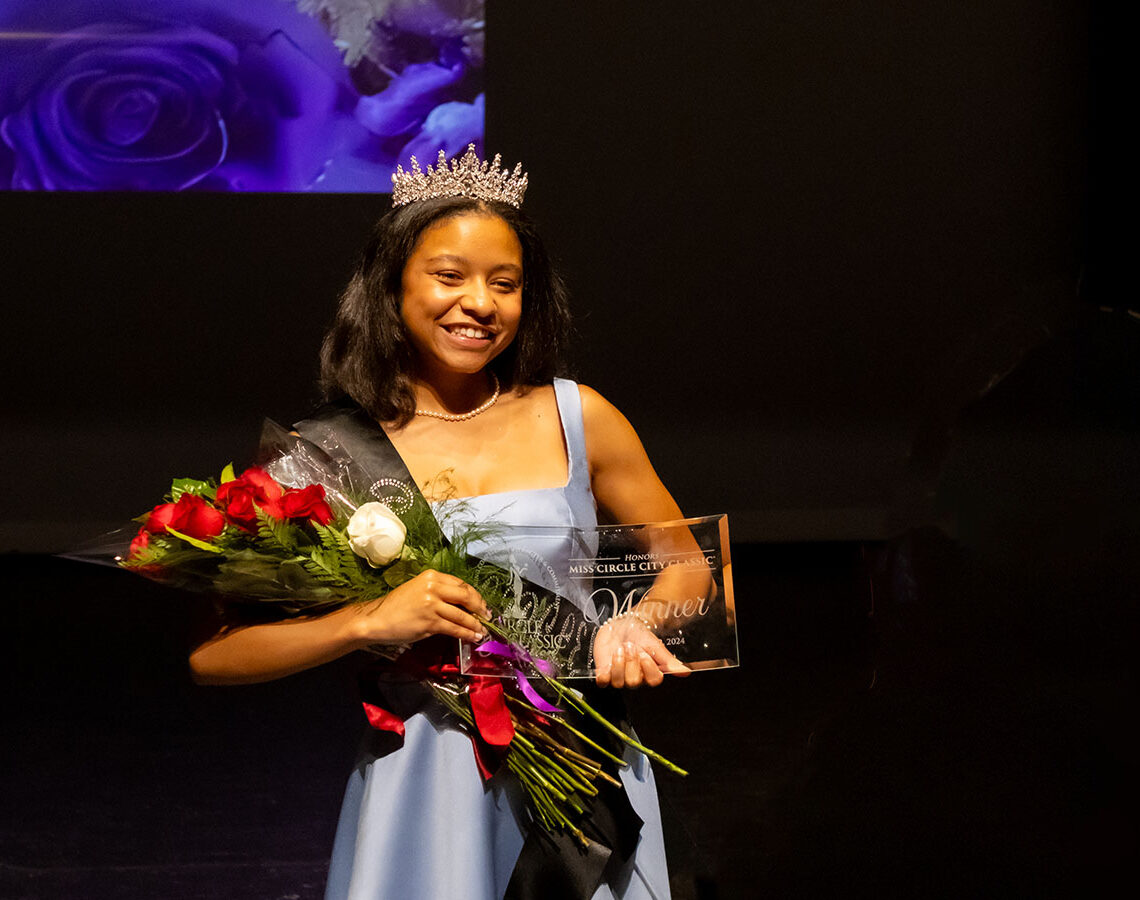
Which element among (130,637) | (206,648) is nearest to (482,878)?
(206,648)

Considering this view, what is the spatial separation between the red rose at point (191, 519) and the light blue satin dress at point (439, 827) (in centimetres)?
26

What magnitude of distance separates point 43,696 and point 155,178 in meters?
2.49

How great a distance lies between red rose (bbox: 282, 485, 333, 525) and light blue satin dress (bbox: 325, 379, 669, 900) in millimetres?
149

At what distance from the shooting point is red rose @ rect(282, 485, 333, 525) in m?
1.30

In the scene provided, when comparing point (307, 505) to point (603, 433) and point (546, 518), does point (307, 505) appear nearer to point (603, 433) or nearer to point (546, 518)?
point (546, 518)

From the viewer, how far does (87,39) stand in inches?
209

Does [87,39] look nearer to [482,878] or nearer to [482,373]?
[482,373]

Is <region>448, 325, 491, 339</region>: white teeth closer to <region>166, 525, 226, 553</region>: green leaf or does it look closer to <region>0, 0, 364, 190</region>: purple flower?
<region>166, 525, 226, 553</region>: green leaf

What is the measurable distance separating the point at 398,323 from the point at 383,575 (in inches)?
16.9

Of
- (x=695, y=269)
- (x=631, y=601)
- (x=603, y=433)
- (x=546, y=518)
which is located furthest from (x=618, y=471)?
(x=695, y=269)

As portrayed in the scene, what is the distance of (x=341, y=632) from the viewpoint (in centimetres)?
133

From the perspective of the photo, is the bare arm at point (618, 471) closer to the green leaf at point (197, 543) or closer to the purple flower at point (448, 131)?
the green leaf at point (197, 543)

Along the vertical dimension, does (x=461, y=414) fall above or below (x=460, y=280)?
below

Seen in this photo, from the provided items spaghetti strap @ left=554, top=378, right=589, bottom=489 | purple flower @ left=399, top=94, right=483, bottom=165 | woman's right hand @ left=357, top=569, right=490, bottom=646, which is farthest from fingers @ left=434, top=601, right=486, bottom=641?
purple flower @ left=399, top=94, right=483, bottom=165
